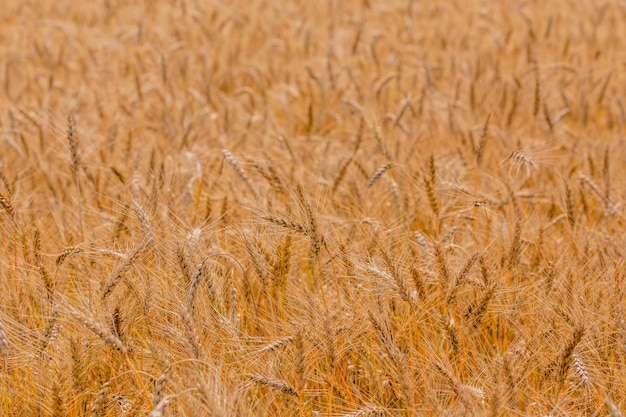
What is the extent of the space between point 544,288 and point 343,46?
14.1 feet

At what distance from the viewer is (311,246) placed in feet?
6.10

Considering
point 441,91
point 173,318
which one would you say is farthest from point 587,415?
point 441,91

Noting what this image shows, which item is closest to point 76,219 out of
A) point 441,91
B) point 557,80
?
point 441,91

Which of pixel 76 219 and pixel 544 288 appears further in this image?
pixel 76 219

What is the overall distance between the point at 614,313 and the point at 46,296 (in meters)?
1.41

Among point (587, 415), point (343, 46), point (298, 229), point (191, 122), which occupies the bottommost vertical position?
point (343, 46)

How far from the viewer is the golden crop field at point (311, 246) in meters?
1.62

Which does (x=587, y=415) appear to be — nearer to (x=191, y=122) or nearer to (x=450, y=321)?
(x=450, y=321)

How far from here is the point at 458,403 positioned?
5.28 feet

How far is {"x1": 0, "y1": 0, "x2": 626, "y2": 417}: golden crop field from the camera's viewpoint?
162 centimetres

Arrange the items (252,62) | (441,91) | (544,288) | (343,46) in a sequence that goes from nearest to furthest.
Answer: (544,288)
(441,91)
(252,62)
(343,46)

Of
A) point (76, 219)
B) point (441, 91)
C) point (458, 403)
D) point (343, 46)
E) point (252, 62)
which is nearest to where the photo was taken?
point (458, 403)

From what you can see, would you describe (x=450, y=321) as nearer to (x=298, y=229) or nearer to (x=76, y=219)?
(x=298, y=229)

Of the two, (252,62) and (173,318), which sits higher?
(173,318)
